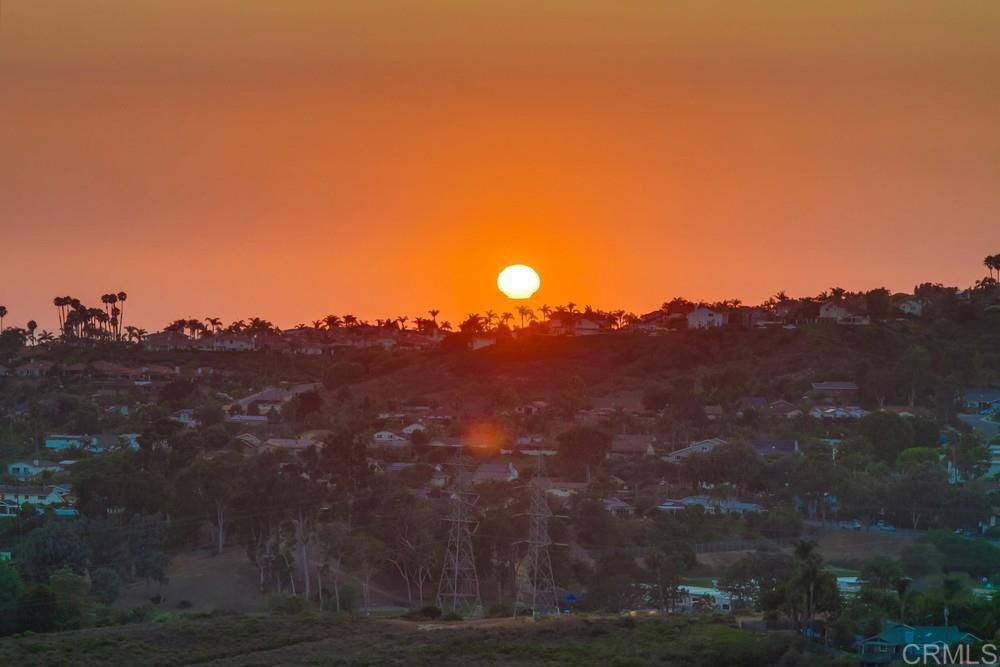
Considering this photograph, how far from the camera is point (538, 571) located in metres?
47.5

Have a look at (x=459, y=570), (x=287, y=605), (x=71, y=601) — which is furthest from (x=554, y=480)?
(x=71, y=601)

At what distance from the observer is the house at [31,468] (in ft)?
223

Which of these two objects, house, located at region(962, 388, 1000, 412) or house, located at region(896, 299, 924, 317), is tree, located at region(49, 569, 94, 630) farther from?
house, located at region(896, 299, 924, 317)

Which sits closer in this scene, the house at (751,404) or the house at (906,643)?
the house at (906,643)

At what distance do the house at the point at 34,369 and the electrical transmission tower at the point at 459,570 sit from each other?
58743mm

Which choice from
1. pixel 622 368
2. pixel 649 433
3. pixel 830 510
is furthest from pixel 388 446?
pixel 622 368

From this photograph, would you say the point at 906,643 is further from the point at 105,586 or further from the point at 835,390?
the point at 835,390

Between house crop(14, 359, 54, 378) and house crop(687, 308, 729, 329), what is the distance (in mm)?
41401

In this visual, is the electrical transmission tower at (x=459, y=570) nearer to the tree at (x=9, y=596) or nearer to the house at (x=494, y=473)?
the tree at (x=9, y=596)

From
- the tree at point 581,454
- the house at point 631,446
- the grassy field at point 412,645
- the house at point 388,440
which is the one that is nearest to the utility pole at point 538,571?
the grassy field at point 412,645

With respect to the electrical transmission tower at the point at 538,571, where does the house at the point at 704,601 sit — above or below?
below

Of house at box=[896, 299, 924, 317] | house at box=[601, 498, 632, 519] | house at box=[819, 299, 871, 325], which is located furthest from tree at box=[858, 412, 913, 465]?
house at box=[896, 299, 924, 317]

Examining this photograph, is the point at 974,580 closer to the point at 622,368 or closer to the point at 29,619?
the point at 29,619

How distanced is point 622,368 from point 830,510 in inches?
1677
